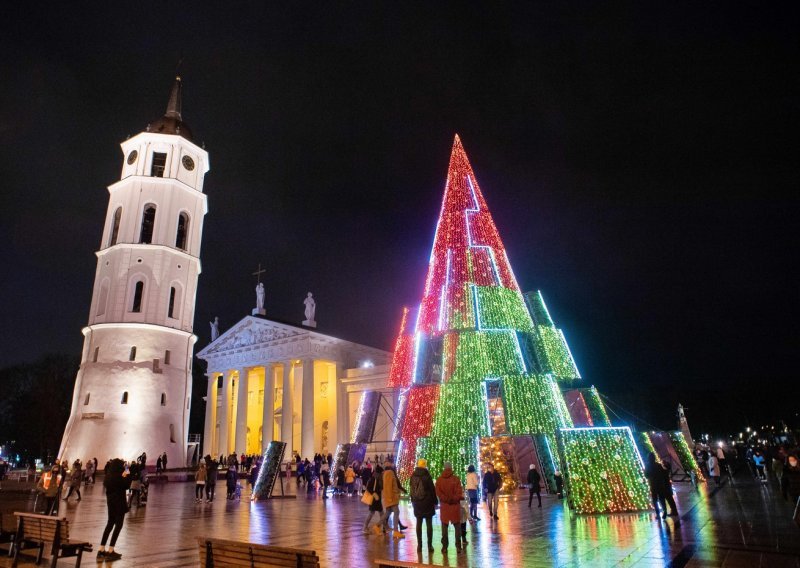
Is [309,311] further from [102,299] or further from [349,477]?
[349,477]

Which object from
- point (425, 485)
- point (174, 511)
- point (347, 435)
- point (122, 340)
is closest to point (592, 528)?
point (425, 485)

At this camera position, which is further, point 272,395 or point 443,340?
point 272,395

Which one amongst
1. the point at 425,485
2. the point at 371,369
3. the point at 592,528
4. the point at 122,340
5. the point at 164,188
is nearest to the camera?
the point at 425,485

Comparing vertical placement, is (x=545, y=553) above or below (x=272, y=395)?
below

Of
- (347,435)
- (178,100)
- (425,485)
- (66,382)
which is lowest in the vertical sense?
(425,485)

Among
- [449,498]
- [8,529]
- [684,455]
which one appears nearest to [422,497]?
[449,498]

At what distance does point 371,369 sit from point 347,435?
557 cm

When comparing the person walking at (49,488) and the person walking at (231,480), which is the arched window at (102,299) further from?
the person walking at (49,488)

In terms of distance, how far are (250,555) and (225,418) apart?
43.9 m

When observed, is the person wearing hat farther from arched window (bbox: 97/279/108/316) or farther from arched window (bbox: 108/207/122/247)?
arched window (bbox: 108/207/122/247)

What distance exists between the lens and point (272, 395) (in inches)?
1580

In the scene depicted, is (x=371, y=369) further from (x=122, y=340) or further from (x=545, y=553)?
(x=545, y=553)

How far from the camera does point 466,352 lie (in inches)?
540

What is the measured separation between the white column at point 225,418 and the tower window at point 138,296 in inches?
591
